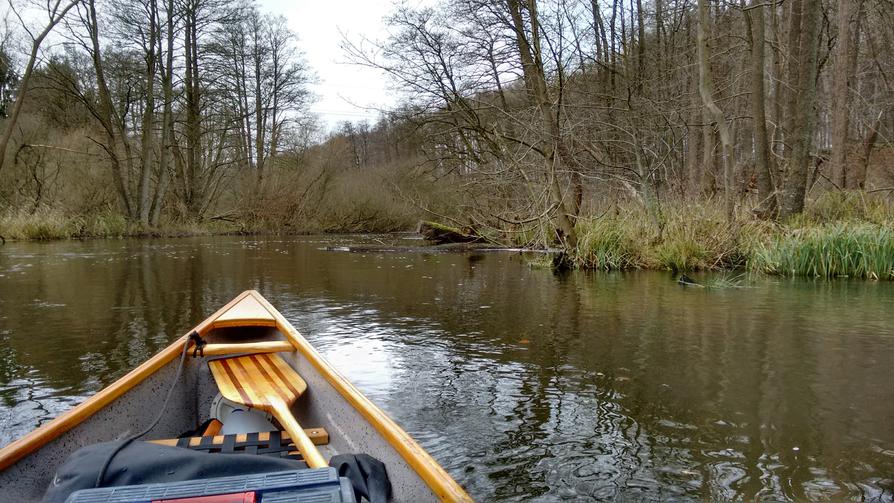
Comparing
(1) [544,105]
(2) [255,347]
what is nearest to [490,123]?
(1) [544,105]

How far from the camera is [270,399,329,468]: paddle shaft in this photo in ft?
6.84

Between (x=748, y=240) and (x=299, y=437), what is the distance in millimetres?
9128

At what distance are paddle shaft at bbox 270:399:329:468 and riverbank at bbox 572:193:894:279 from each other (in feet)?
26.5

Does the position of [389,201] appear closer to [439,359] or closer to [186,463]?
[439,359]

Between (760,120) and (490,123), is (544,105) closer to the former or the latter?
(490,123)

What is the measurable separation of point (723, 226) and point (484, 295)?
4309 mm

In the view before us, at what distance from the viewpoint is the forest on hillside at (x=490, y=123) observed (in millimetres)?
10117

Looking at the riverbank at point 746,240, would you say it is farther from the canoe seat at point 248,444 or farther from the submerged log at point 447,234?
the canoe seat at point 248,444

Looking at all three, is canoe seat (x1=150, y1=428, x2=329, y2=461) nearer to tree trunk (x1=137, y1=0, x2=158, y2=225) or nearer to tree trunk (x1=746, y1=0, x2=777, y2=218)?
tree trunk (x1=746, y1=0, x2=777, y2=218)

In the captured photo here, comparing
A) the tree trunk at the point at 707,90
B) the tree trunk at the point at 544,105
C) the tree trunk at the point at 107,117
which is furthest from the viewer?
the tree trunk at the point at 107,117

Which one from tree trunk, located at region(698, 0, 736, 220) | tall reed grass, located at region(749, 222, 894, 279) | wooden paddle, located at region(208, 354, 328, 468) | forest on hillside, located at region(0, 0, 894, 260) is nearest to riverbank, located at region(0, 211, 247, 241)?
forest on hillside, located at region(0, 0, 894, 260)

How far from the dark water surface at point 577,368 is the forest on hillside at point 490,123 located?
2.65 meters

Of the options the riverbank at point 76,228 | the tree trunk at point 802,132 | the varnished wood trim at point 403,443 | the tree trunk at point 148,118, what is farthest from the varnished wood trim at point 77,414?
the tree trunk at point 148,118

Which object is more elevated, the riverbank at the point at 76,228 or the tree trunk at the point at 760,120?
the tree trunk at the point at 760,120
